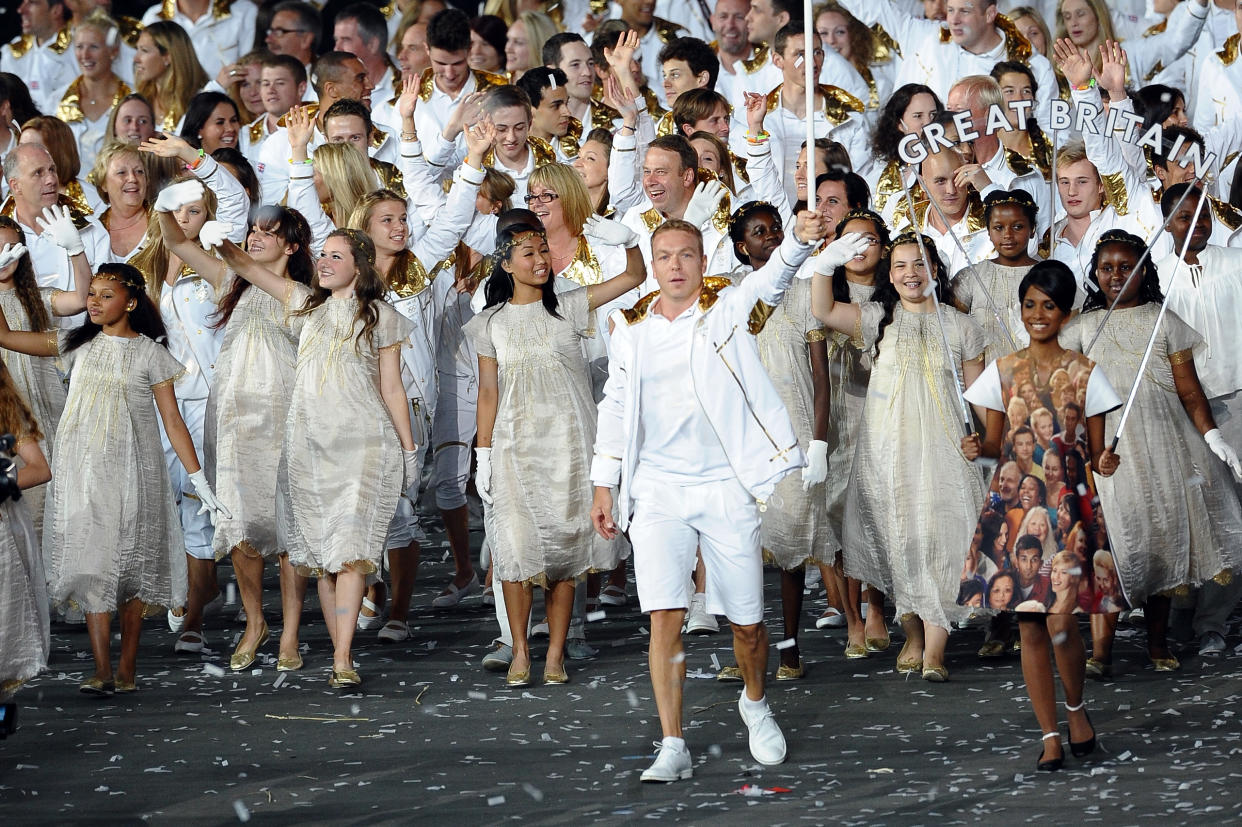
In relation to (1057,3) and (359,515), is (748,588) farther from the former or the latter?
(1057,3)

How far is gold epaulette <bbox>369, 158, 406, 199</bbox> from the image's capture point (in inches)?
361

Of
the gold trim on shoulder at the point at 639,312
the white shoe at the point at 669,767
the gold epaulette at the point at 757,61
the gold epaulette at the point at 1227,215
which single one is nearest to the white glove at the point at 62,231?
the gold trim on shoulder at the point at 639,312

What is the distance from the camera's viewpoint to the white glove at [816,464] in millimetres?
6863

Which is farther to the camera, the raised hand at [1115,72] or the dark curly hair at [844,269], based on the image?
the raised hand at [1115,72]

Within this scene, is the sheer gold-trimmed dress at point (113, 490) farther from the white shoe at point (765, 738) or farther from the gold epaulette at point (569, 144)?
the gold epaulette at point (569, 144)

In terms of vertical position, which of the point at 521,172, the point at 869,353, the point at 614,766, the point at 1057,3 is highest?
the point at 1057,3

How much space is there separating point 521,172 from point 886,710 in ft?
A: 12.8

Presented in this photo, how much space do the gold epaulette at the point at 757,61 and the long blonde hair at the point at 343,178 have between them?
129 inches

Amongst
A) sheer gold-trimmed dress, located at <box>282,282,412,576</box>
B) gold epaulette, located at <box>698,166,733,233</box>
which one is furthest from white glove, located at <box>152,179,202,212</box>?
gold epaulette, located at <box>698,166,733,233</box>

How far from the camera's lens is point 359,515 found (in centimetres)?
733

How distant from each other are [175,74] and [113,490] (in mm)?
4869

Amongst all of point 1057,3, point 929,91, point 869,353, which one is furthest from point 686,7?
point 869,353

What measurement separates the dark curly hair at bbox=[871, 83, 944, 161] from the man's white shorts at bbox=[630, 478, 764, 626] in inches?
150

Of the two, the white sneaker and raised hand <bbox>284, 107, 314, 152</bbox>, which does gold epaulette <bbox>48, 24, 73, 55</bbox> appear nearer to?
raised hand <bbox>284, 107, 314, 152</bbox>
